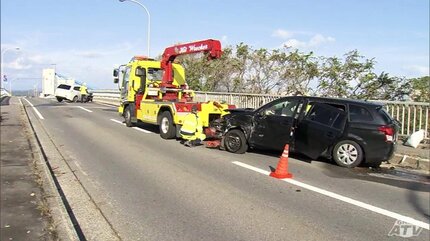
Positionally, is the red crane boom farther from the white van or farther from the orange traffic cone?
the white van

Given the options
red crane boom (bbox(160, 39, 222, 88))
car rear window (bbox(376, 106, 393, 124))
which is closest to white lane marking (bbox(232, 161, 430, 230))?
car rear window (bbox(376, 106, 393, 124))

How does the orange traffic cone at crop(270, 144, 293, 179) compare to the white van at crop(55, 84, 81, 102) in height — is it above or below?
below

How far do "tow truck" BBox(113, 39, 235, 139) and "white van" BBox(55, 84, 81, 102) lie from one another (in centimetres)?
2453

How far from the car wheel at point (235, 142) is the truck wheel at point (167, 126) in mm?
2835

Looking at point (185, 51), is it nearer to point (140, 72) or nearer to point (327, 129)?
point (140, 72)

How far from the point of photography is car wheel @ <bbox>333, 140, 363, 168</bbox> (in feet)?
33.3

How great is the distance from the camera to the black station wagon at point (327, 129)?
1005 centimetres

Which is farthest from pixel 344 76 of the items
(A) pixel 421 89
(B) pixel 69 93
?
(B) pixel 69 93

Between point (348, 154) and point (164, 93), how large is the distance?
818 centimetres

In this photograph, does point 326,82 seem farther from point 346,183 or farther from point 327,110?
point 346,183

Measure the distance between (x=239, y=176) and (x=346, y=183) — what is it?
201 cm

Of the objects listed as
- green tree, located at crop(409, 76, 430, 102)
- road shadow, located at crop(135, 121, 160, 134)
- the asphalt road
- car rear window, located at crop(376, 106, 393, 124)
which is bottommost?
the asphalt road

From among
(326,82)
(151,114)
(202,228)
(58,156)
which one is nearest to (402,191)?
(202,228)

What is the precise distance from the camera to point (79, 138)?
1445 cm
